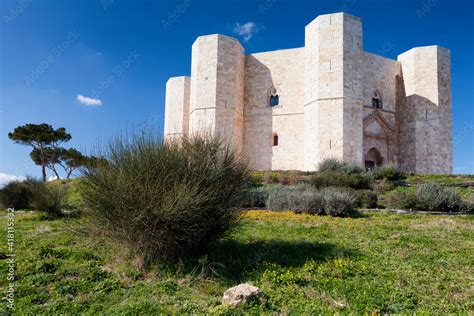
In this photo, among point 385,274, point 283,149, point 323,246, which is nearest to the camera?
point 385,274

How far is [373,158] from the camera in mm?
24906

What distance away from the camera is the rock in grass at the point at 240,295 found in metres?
3.69

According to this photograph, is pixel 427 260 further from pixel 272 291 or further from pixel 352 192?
pixel 352 192

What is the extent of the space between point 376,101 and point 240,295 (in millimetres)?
24581

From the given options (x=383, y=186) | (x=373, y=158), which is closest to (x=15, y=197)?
(x=383, y=186)

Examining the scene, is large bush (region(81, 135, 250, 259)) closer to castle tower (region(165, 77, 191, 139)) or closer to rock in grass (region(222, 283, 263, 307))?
rock in grass (region(222, 283, 263, 307))

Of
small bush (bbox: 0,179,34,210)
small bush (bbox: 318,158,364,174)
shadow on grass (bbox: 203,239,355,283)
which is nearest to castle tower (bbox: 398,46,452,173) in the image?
small bush (bbox: 318,158,364,174)

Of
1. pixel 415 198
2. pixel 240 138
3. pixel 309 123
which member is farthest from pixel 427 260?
pixel 240 138

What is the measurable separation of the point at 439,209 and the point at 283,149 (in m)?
14.3

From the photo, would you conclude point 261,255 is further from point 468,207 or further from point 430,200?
point 468,207

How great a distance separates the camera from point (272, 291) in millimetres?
4113

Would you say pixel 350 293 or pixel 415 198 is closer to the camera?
pixel 350 293

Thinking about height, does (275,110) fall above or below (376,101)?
below

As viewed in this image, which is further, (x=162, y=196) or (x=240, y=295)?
(x=162, y=196)
